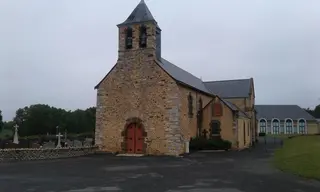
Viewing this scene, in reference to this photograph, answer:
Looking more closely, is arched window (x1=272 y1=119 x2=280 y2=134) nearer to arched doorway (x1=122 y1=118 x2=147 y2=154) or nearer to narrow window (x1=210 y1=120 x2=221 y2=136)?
narrow window (x1=210 y1=120 x2=221 y2=136)

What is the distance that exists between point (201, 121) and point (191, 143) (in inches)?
141

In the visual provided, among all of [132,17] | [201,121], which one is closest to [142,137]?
[201,121]

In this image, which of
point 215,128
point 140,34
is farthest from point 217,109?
point 140,34

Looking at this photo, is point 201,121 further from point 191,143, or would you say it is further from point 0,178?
point 0,178

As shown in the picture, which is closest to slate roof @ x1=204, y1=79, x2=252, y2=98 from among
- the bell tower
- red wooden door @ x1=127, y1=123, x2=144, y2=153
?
the bell tower

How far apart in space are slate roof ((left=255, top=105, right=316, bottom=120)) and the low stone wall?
67.4m

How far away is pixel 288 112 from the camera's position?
82250 mm

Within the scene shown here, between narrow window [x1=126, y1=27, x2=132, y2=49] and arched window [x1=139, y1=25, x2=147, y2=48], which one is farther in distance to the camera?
narrow window [x1=126, y1=27, x2=132, y2=49]

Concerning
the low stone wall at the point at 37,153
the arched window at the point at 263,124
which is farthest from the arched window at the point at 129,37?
the arched window at the point at 263,124

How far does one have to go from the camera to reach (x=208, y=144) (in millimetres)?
27203

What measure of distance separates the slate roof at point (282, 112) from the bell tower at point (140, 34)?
63.2 meters

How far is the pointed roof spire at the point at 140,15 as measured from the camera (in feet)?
82.8

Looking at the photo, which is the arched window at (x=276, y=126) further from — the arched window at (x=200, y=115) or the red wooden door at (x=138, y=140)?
the red wooden door at (x=138, y=140)

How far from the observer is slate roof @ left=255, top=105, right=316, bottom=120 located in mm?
80281
